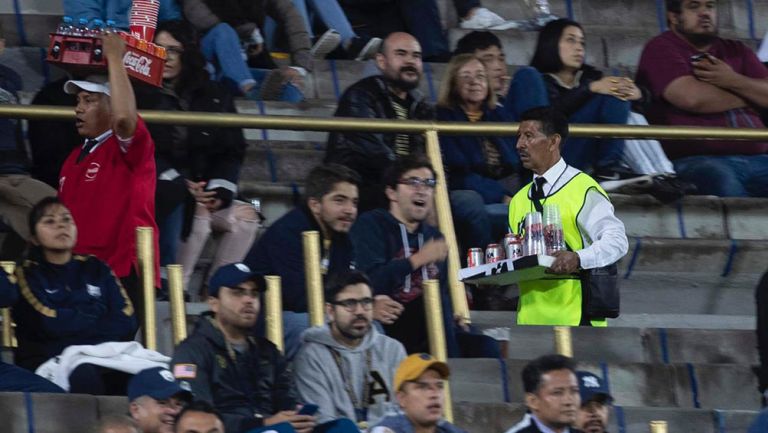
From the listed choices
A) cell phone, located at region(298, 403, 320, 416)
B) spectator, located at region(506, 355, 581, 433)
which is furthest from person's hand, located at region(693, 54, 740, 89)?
cell phone, located at region(298, 403, 320, 416)

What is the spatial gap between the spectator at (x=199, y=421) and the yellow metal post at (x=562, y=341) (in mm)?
2276

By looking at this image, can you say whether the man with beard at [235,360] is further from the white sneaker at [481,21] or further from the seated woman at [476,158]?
the white sneaker at [481,21]

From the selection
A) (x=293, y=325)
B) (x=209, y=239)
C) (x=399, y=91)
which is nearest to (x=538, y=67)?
(x=399, y=91)

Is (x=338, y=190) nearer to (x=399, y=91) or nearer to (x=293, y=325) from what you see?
(x=293, y=325)

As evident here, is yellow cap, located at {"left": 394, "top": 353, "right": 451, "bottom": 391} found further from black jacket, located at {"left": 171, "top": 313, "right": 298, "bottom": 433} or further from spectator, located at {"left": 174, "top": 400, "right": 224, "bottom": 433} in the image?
spectator, located at {"left": 174, "top": 400, "right": 224, "bottom": 433}

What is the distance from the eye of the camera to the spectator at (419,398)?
9984 millimetres

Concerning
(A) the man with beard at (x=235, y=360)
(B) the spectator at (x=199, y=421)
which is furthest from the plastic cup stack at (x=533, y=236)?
(B) the spectator at (x=199, y=421)

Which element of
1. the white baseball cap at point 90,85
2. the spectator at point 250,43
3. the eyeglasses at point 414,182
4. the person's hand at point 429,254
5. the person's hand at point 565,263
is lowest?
the person's hand at point 565,263

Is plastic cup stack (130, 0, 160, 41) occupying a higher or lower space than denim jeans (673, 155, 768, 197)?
higher

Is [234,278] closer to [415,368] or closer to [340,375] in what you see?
[340,375]

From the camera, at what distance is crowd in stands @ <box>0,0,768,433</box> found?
1028 centimetres

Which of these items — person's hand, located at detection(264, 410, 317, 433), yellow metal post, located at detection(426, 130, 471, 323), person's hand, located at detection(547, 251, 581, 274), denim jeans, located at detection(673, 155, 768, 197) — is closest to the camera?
person's hand, located at detection(264, 410, 317, 433)

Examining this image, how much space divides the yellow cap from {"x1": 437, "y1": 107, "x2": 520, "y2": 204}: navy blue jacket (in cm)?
297

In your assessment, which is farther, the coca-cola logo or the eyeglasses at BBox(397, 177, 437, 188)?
the coca-cola logo
